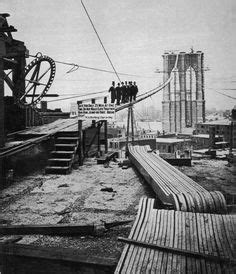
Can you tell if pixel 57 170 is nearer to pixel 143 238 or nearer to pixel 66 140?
pixel 66 140

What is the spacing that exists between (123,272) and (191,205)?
2173 millimetres

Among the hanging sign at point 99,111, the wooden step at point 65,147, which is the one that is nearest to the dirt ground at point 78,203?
the wooden step at point 65,147

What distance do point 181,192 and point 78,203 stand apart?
2.30 metres

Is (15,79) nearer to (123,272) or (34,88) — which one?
(34,88)

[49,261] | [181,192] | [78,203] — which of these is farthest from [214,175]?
[49,261]

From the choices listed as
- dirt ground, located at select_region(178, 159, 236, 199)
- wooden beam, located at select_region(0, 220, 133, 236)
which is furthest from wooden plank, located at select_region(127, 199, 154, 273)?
dirt ground, located at select_region(178, 159, 236, 199)

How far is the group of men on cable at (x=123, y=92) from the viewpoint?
59.9 feet

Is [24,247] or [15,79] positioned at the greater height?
[15,79]

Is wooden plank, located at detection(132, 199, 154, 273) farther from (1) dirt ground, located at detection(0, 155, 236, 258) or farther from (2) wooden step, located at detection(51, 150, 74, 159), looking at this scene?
(2) wooden step, located at detection(51, 150, 74, 159)

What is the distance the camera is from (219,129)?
5850cm

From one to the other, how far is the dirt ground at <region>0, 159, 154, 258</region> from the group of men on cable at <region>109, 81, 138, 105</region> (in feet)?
32.0

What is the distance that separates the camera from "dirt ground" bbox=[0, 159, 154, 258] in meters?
4.37

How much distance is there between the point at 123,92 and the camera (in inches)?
733

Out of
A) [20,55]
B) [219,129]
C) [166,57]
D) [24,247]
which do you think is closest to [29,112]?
[20,55]
